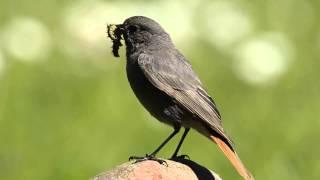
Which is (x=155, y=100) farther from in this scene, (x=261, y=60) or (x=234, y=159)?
(x=261, y=60)

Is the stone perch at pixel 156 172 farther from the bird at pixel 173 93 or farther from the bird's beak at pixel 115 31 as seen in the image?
the bird's beak at pixel 115 31

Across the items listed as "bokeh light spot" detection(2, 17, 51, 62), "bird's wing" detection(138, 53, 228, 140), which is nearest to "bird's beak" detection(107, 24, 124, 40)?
"bird's wing" detection(138, 53, 228, 140)

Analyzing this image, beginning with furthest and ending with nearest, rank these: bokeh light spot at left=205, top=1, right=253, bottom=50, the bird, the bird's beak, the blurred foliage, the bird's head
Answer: bokeh light spot at left=205, top=1, right=253, bottom=50 → the blurred foliage → the bird's beak → the bird's head → the bird

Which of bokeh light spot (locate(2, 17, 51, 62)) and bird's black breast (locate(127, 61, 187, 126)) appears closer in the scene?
bird's black breast (locate(127, 61, 187, 126))

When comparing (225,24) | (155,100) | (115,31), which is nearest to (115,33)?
(115,31)

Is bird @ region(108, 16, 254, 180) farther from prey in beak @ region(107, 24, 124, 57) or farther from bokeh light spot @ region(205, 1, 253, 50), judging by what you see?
bokeh light spot @ region(205, 1, 253, 50)

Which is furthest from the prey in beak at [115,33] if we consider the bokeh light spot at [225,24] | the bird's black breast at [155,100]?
the bokeh light spot at [225,24]
